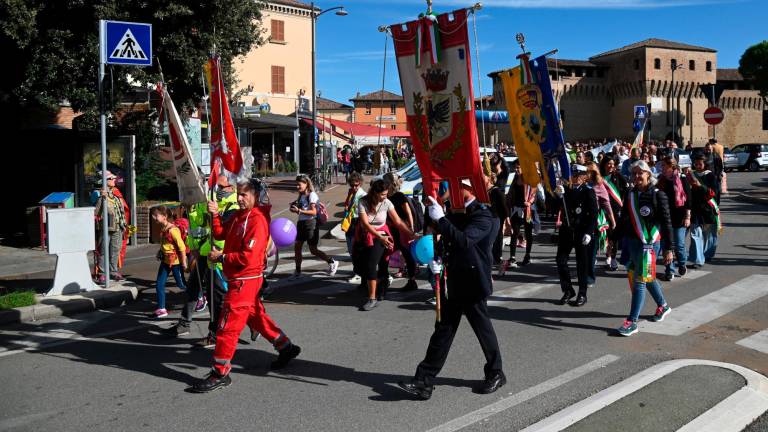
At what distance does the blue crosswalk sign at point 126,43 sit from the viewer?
9.62 m

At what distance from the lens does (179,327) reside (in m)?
7.55

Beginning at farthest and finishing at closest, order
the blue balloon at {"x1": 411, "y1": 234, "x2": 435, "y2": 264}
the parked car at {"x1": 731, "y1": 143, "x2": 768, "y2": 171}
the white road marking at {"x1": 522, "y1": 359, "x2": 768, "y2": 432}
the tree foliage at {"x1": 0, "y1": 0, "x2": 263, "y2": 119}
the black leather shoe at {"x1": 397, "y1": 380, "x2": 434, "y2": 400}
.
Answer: the parked car at {"x1": 731, "y1": 143, "x2": 768, "y2": 171}, the tree foliage at {"x1": 0, "y1": 0, "x2": 263, "y2": 119}, the blue balloon at {"x1": 411, "y1": 234, "x2": 435, "y2": 264}, the black leather shoe at {"x1": 397, "y1": 380, "x2": 434, "y2": 400}, the white road marking at {"x1": 522, "y1": 359, "x2": 768, "y2": 432}

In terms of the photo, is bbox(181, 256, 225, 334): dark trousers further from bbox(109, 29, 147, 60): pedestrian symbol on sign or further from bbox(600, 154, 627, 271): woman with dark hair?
bbox(600, 154, 627, 271): woman with dark hair

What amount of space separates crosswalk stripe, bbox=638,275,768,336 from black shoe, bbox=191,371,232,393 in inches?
172

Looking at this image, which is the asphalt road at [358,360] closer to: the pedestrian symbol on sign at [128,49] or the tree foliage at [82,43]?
the pedestrian symbol on sign at [128,49]

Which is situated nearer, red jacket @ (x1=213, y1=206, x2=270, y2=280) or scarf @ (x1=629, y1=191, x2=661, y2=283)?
red jacket @ (x1=213, y1=206, x2=270, y2=280)

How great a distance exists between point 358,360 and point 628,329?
111 inches

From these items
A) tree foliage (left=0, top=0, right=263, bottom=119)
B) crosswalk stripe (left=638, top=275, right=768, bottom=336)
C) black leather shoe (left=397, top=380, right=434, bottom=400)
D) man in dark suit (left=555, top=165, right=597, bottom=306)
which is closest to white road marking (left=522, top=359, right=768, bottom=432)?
black leather shoe (left=397, top=380, right=434, bottom=400)

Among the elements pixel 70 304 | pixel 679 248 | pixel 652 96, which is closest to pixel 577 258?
pixel 679 248

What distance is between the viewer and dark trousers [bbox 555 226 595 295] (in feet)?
28.5

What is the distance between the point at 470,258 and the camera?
539 centimetres

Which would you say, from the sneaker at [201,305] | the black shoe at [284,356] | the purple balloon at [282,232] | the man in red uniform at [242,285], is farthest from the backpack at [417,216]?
the man in red uniform at [242,285]

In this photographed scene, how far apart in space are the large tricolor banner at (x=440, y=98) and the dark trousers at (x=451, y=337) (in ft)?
2.73

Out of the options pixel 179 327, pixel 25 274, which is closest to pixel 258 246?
pixel 179 327
